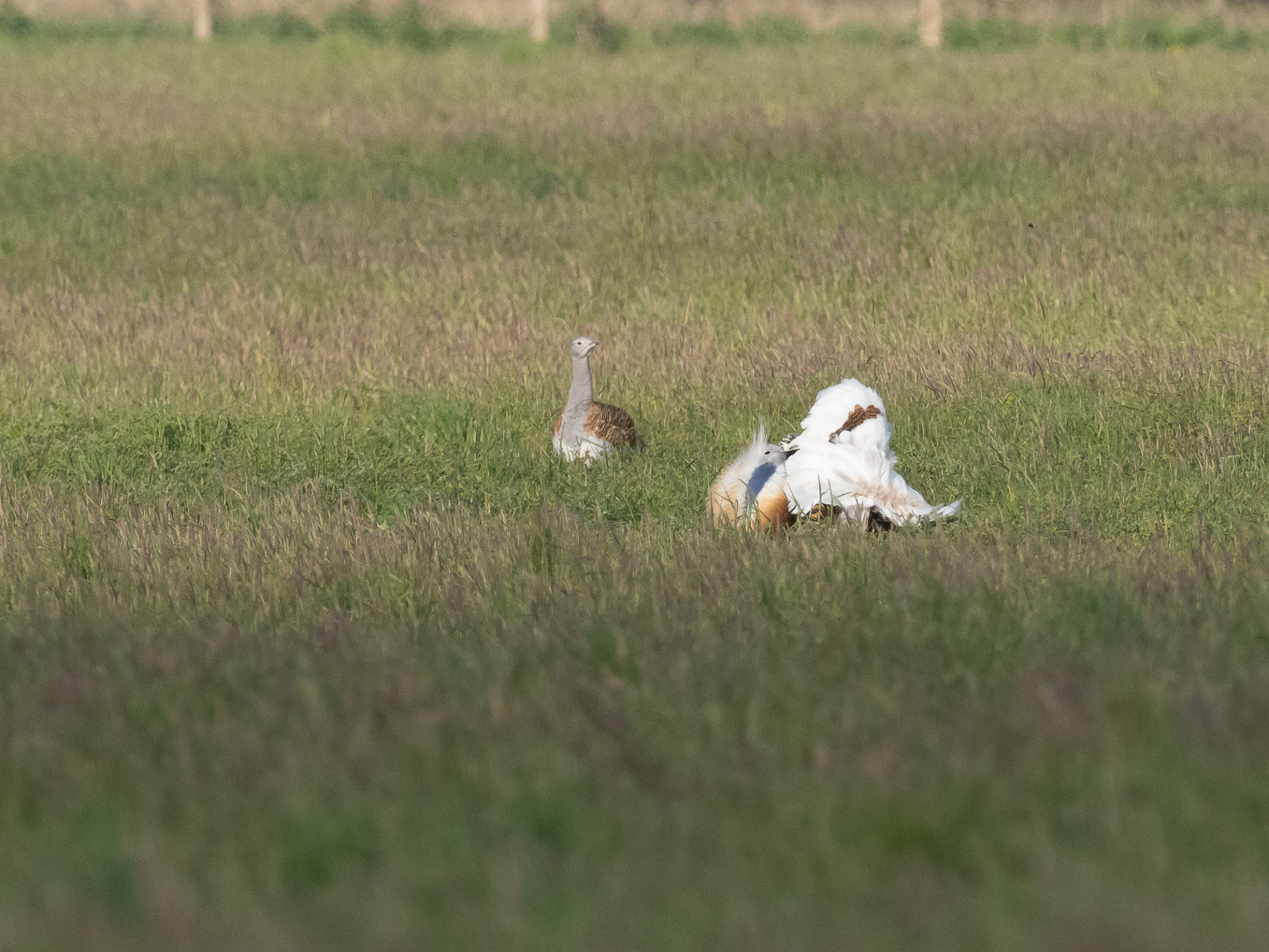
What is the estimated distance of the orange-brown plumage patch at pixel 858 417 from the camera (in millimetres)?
6809

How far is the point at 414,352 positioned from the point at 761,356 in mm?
2272

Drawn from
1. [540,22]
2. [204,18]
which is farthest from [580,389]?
[204,18]

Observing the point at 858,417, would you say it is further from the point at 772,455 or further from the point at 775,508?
the point at 775,508

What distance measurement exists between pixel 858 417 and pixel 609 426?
1546 millimetres

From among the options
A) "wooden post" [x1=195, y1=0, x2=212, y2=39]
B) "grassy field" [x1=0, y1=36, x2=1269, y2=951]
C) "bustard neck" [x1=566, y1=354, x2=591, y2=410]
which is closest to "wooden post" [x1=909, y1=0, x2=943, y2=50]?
"wooden post" [x1=195, y1=0, x2=212, y2=39]

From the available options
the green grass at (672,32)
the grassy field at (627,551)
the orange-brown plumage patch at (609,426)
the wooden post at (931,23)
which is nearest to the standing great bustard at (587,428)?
the orange-brown plumage patch at (609,426)

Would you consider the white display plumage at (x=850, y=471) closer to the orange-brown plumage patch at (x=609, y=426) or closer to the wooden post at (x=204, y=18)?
the orange-brown plumage patch at (x=609, y=426)

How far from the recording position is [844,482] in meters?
6.54

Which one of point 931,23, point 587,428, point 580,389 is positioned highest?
point 931,23

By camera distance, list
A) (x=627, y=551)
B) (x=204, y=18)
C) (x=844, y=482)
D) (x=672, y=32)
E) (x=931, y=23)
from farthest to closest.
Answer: (x=204, y=18) < (x=672, y=32) < (x=931, y=23) < (x=844, y=482) < (x=627, y=551)

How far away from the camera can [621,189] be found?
15586mm

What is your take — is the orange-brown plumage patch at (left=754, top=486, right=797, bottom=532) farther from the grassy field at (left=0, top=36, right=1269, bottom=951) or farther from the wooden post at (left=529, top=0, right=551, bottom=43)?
the wooden post at (left=529, top=0, right=551, bottom=43)

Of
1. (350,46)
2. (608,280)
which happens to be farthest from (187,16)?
(608,280)

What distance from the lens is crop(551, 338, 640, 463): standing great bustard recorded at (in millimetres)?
7961
